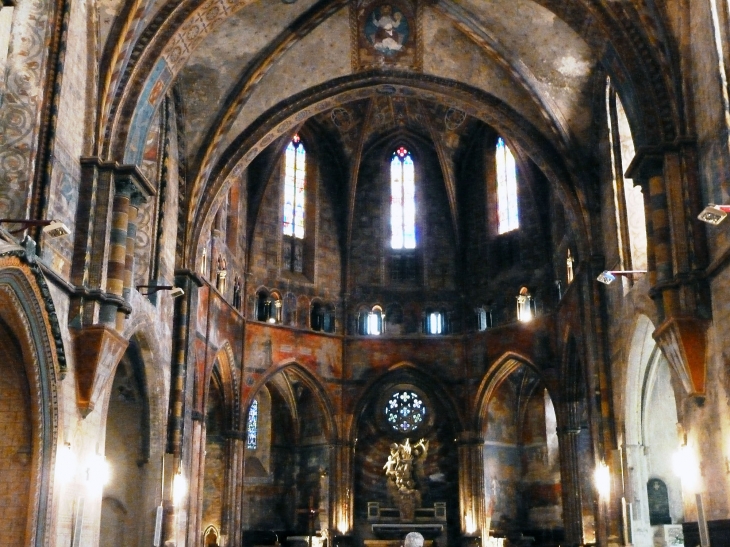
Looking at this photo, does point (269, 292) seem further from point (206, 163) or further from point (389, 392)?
point (206, 163)

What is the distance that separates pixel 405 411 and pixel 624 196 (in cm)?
1331

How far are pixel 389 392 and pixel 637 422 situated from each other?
40.7 ft

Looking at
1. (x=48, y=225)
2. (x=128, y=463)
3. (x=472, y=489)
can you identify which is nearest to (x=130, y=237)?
(x=48, y=225)

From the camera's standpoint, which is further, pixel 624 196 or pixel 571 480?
pixel 571 480

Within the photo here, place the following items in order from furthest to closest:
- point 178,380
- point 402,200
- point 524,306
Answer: point 402,200, point 524,306, point 178,380

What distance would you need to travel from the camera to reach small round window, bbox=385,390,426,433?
31.7 metres

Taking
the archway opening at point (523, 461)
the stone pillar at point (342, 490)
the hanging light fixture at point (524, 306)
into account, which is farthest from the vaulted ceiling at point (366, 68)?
the stone pillar at point (342, 490)

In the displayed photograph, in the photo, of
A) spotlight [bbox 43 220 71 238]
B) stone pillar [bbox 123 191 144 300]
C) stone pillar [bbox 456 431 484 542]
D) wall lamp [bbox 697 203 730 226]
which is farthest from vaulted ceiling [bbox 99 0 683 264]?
stone pillar [bbox 456 431 484 542]

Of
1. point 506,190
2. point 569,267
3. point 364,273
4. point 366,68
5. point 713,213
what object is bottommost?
point 713,213

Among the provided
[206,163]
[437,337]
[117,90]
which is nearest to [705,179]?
[117,90]

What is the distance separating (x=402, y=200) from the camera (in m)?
33.3

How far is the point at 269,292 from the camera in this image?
30062mm

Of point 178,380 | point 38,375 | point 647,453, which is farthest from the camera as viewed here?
point 178,380

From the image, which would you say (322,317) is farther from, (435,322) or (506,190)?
(506,190)
